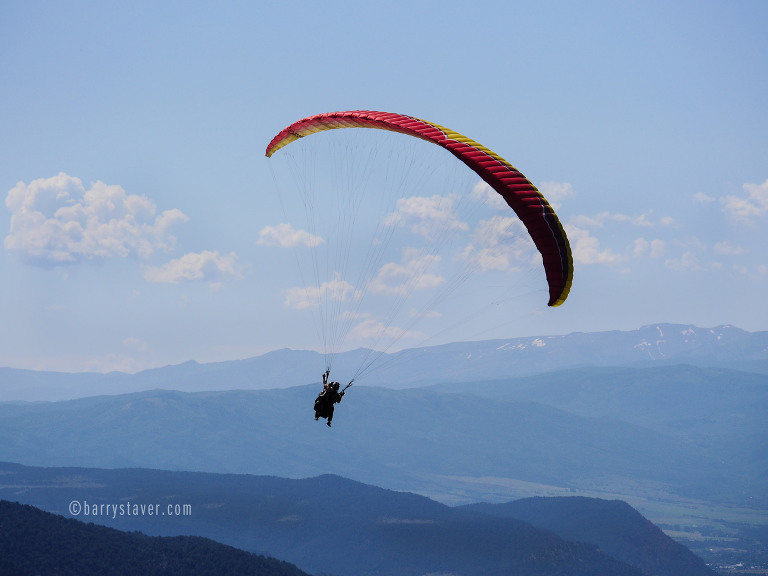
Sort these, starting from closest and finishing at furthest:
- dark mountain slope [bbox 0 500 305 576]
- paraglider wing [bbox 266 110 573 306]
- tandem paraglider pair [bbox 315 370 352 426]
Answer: paraglider wing [bbox 266 110 573 306] < tandem paraglider pair [bbox 315 370 352 426] < dark mountain slope [bbox 0 500 305 576]

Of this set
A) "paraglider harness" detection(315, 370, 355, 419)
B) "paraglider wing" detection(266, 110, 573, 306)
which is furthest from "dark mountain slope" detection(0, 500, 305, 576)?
"paraglider wing" detection(266, 110, 573, 306)

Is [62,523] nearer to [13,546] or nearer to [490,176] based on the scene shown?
[13,546]

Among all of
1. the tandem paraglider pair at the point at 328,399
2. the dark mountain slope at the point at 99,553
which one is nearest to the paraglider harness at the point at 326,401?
the tandem paraglider pair at the point at 328,399

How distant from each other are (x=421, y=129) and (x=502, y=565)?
7014 inches

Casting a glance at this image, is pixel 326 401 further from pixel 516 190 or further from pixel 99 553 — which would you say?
pixel 99 553

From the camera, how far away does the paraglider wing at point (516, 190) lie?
34938 mm

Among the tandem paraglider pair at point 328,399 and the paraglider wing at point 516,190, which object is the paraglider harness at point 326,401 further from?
the paraglider wing at point 516,190

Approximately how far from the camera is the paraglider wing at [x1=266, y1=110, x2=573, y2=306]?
115 ft

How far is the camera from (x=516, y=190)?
34906 mm

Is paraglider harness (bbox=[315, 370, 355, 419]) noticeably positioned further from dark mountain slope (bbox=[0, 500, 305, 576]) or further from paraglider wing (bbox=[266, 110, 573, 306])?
dark mountain slope (bbox=[0, 500, 305, 576])

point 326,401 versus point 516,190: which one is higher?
point 516,190

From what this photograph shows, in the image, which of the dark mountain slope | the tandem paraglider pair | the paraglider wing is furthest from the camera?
the dark mountain slope

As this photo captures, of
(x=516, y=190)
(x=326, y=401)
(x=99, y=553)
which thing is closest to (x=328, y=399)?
(x=326, y=401)

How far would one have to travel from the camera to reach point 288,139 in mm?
44594
